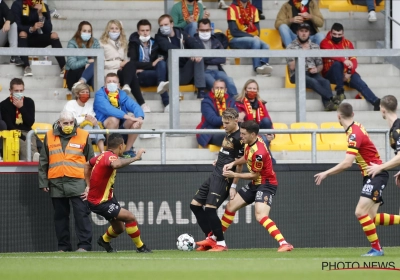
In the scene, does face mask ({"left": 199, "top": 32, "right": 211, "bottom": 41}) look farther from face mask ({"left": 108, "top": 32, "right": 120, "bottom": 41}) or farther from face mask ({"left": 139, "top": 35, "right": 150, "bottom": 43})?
face mask ({"left": 108, "top": 32, "right": 120, "bottom": 41})

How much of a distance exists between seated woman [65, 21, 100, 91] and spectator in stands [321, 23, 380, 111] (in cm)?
414

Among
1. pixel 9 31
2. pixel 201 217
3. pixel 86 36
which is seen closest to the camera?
pixel 201 217

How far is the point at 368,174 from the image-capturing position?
1349cm

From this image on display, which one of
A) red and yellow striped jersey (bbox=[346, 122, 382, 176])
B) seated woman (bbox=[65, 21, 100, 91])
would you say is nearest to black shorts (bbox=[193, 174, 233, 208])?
red and yellow striped jersey (bbox=[346, 122, 382, 176])

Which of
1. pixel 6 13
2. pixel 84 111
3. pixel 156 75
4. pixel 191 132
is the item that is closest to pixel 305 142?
pixel 191 132

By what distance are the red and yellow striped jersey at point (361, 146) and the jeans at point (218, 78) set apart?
16.2 ft

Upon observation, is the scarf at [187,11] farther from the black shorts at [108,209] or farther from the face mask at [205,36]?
the black shorts at [108,209]

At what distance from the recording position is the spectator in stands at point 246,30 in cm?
2000

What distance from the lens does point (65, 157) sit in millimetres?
15680

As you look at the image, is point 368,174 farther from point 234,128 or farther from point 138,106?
point 138,106

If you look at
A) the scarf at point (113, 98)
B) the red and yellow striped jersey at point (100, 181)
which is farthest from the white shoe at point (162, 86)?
the red and yellow striped jersey at point (100, 181)

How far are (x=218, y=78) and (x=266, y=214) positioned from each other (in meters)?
4.50

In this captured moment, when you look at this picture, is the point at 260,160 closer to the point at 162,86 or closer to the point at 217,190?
the point at 217,190

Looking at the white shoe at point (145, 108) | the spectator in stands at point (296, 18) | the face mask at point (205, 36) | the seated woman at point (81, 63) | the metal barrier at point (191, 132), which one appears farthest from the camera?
the spectator in stands at point (296, 18)
